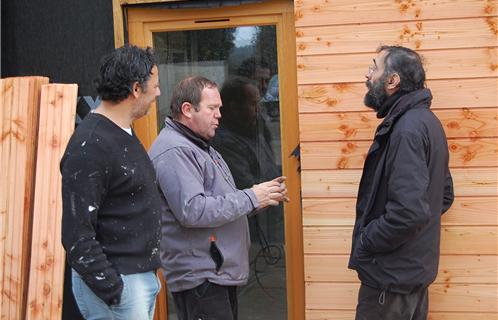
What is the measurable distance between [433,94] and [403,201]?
1077mm

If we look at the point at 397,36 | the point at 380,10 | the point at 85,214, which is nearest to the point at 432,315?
the point at 397,36

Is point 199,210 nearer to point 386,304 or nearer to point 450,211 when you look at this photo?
point 386,304

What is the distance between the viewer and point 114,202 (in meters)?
2.43

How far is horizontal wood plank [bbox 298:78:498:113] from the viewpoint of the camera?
143 inches

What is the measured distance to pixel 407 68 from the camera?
308cm

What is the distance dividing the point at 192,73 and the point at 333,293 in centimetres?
169

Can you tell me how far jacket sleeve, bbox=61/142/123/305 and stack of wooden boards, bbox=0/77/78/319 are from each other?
1637 millimetres

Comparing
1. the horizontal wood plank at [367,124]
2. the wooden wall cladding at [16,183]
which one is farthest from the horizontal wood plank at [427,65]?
the wooden wall cladding at [16,183]

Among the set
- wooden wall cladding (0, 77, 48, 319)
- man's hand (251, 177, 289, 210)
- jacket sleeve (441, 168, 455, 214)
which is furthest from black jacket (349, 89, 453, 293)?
wooden wall cladding (0, 77, 48, 319)

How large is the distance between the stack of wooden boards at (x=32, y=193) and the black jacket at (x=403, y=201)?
6.11ft

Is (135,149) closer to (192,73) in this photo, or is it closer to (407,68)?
(407,68)

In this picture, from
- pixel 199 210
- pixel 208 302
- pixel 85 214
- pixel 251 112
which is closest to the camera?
pixel 85 214

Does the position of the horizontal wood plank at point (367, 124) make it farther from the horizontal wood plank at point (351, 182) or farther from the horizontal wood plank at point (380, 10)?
the horizontal wood plank at point (380, 10)

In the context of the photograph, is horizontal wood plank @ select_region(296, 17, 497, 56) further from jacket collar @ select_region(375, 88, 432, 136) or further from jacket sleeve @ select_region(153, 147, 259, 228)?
jacket sleeve @ select_region(153, 147, 259, 228)
